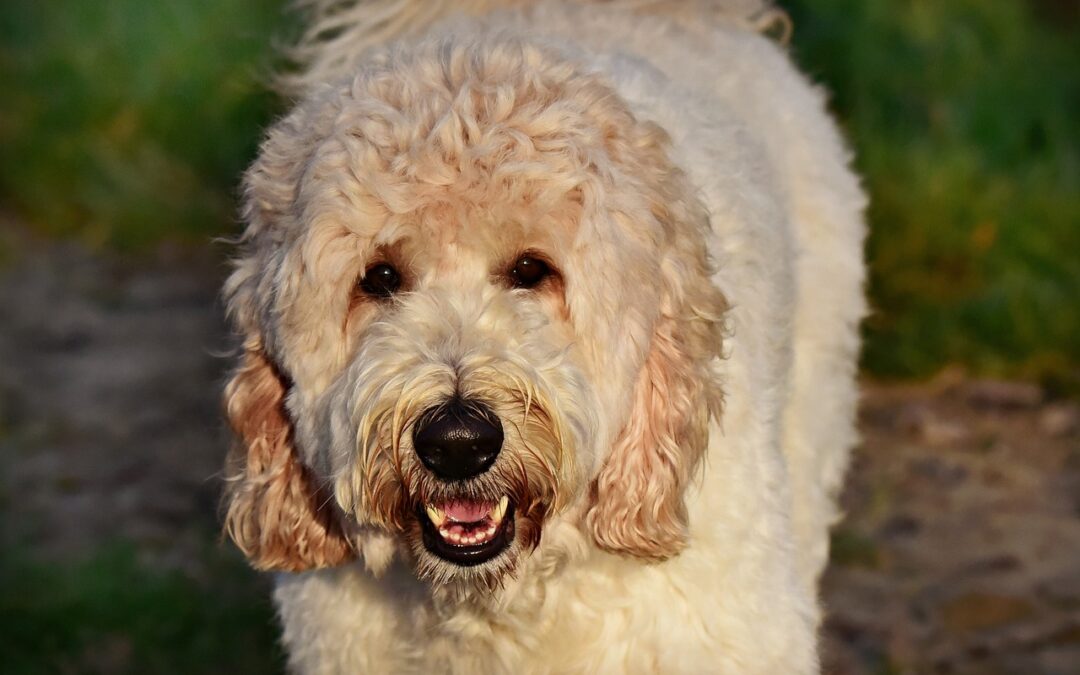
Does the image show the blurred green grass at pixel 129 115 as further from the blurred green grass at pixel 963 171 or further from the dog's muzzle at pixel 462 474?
the dog's muzzle at pixel 462 474

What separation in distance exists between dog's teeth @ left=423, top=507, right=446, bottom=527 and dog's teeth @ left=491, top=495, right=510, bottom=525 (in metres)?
0.10

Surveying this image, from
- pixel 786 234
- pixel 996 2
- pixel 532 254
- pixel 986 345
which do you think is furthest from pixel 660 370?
pixel 996 2

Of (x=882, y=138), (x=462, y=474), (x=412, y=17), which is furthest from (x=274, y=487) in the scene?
(x=882, y=138)

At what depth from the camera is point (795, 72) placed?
210 inches

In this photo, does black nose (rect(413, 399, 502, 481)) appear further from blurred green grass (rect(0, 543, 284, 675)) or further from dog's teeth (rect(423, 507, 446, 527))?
blurred green grass (rect(0, 543, 284, 675))

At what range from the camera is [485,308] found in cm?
354

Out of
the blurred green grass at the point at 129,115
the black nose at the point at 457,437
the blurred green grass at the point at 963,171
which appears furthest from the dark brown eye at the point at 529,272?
the blurred green grass at the point at 129,115

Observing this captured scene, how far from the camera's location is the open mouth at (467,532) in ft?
11.6

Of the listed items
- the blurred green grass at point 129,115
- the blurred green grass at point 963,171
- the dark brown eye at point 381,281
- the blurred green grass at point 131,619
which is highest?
the dark brown eye at point 381,281

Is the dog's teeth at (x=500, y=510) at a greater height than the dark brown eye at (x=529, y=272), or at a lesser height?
lesser

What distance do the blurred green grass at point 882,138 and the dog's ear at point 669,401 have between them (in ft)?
9.18

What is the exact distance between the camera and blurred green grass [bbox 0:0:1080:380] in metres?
7.29

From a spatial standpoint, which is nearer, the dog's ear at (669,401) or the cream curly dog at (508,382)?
the cream curly dog at (508,382)

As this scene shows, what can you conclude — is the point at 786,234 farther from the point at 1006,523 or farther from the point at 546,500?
the point at 1006,523
